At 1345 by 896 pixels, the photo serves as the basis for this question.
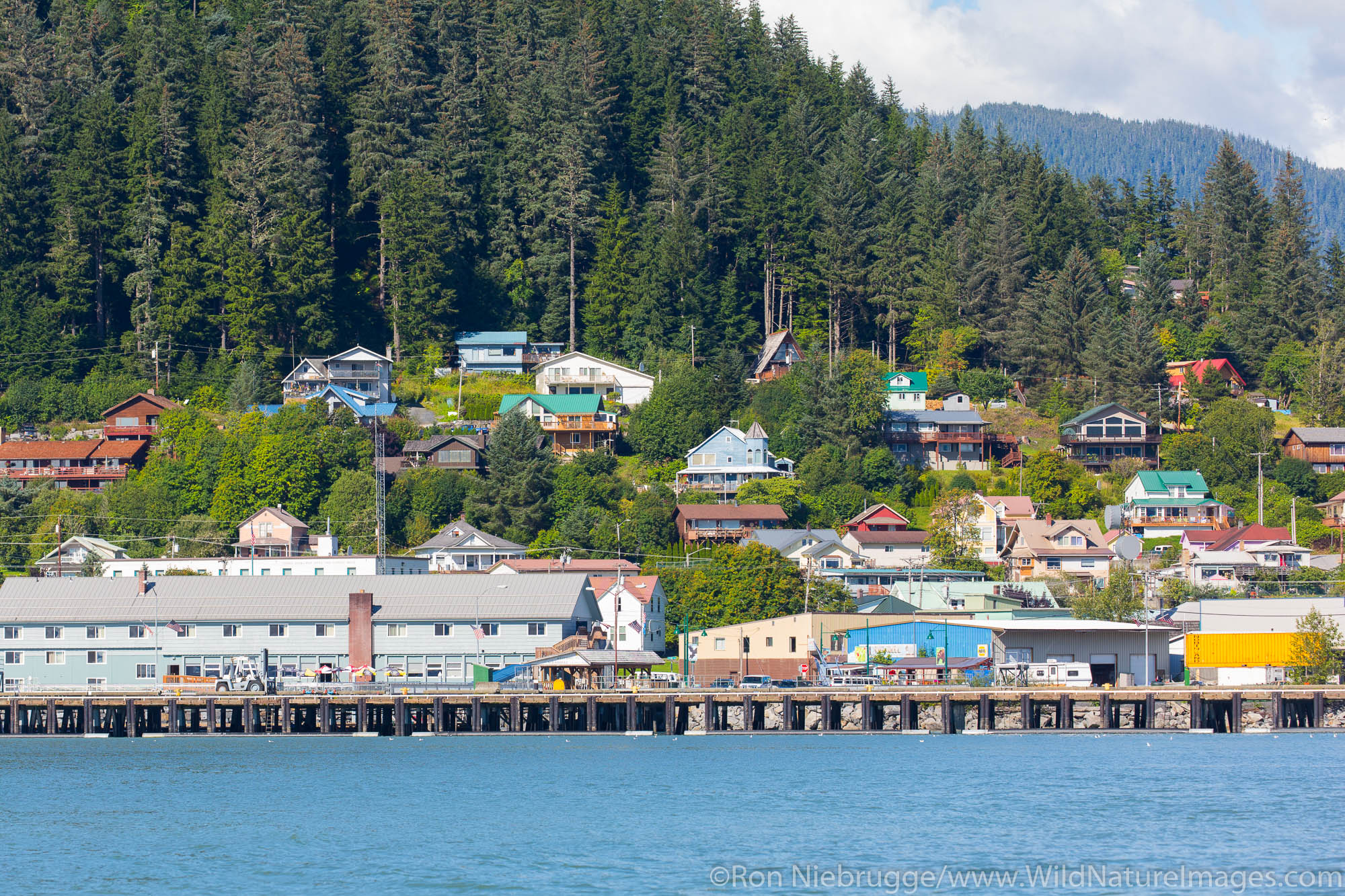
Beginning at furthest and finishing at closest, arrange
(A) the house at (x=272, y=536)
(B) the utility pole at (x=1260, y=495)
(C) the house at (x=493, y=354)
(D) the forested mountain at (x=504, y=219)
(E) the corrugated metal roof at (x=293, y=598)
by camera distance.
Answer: (C) the house at (x=493, y=354) → (D) the forested mountain at (x=504, y=219) → (B) the utility pole at (x=1260, y=495) → (A) the house at (x=272, y=536) → (E) the corrugated metal roof at (x=293, y=598)

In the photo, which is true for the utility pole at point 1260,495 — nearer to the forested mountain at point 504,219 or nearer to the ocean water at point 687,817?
the forested mountain at point 504,219

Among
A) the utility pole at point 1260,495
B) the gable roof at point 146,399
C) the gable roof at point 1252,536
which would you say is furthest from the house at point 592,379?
the utility pole at point 1260,495

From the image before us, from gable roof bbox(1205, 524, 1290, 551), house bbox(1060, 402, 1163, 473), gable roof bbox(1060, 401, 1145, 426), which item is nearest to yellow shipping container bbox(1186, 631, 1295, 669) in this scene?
gable roof bbox(1205, 524, 1290, 551)

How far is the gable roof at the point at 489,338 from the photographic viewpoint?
393 ft

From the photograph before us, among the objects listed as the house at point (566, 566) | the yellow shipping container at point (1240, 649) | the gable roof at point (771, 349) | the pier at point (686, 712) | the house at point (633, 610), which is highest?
the gable roof at point (771, 349)

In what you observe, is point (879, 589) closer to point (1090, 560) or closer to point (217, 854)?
point (1090, 560)

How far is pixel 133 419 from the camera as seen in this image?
109m

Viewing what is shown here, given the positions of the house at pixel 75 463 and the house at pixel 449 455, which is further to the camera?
the house at pixel 449 455

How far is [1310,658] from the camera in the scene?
75.4m

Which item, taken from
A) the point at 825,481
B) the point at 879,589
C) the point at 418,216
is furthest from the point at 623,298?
the point at 879,589

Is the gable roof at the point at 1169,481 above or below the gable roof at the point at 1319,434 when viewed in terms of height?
below

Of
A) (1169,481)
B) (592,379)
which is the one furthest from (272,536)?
(1169,481)

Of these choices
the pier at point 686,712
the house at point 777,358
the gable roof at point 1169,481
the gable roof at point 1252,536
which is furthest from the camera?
the house at point 777,358

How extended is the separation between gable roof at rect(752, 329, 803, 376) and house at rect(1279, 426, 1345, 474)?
3478cm
